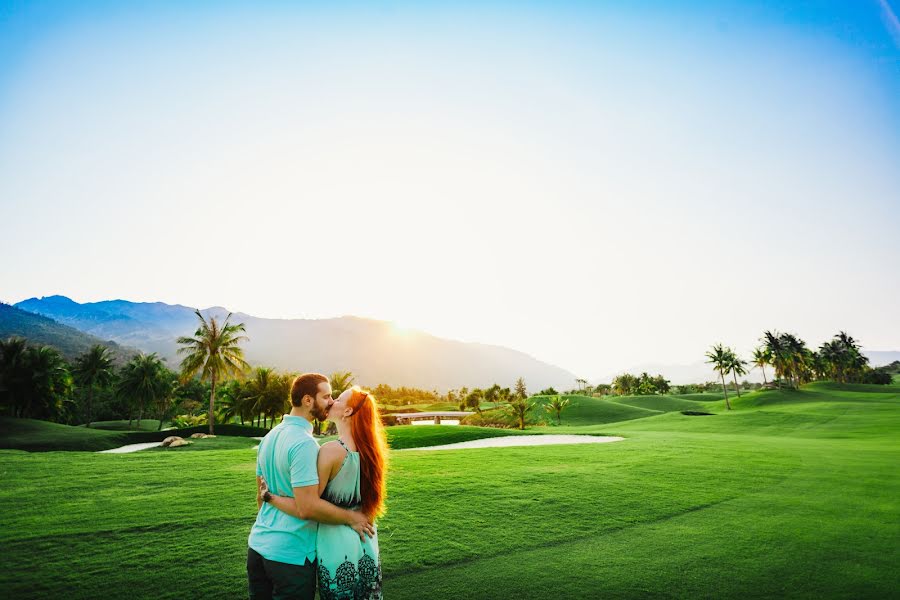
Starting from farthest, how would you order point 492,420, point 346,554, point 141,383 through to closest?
point 141,383 → point 492,420 → point 346,554

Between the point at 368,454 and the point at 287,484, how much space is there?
0.71 meters

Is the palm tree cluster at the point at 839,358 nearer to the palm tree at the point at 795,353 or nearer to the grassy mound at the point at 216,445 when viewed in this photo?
the palm tree at the point at 795,353

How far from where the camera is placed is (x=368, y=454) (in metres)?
4.20

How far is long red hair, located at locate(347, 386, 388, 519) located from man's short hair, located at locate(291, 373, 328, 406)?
324 millimetres

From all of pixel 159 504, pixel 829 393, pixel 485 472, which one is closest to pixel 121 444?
pixel 159 504

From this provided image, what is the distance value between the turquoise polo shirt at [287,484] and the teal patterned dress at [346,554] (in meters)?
0.15

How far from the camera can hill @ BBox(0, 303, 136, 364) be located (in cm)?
13800

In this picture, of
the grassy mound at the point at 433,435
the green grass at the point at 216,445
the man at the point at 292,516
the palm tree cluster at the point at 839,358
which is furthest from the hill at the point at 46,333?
the palm tree cluster at the point at 839,358

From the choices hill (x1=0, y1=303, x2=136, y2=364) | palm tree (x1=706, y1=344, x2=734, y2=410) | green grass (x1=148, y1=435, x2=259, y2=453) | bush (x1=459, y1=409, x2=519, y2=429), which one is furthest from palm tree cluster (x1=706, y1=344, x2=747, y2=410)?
hill (x1=0, y1=303, x2=136, y2=364)

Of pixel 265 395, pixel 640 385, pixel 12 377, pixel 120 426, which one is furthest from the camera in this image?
pixel 640 385

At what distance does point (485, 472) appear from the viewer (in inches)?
655

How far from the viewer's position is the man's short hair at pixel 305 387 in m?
4.16

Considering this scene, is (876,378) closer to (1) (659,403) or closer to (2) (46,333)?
(1) (659,403)

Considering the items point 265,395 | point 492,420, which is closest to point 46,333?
point 265,395
